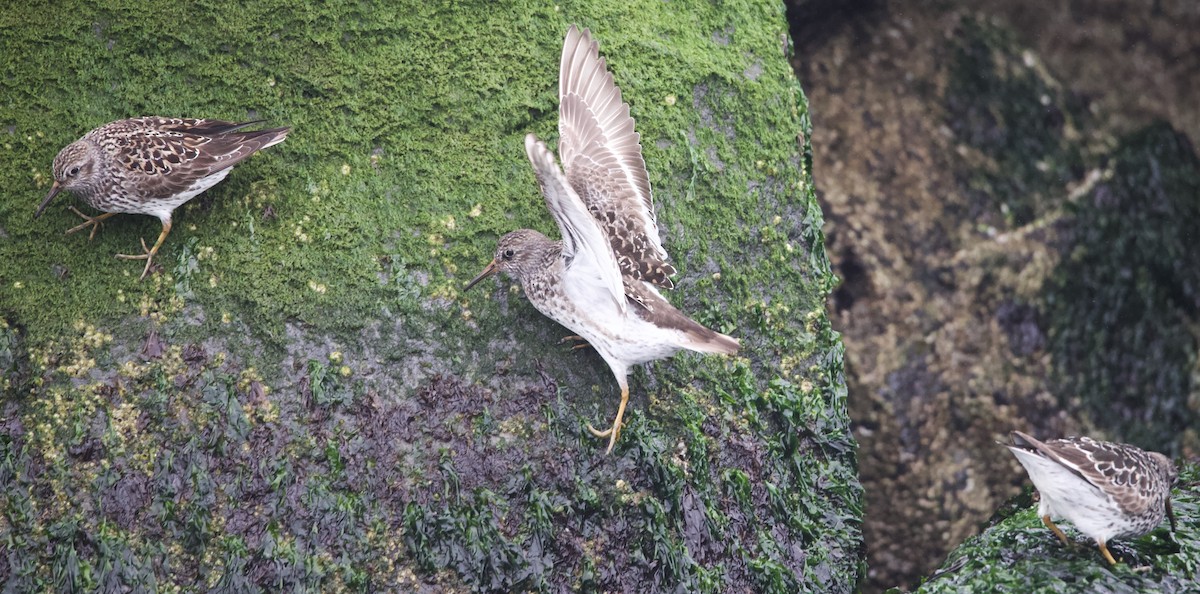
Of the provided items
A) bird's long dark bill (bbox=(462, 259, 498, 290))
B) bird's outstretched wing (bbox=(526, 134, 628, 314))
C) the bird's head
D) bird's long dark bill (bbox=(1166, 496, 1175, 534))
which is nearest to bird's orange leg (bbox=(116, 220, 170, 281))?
the bird's head

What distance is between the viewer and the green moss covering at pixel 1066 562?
16.3 feet

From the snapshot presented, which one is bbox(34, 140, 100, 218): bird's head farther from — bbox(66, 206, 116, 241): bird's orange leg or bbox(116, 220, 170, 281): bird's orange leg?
bbox(116, 220, 170, 281): bird's orange leg

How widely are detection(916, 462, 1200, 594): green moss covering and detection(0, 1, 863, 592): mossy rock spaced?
68 cm

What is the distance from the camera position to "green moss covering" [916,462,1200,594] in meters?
4.95

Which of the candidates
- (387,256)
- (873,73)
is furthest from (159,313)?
(873,73)

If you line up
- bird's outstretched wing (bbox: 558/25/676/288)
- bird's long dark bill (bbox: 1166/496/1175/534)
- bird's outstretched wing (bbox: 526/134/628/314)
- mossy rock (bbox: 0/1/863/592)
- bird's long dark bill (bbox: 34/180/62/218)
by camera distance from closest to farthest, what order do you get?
bird's outstretched wing (bbox: 526/134/628/314) < mossy rock (bbox: 0/1/863/592) < bird's long dark bill (bbox: 34/180/62/218) < bird's outstretched wing (bbox: 558/25/676/288) < bird's long dark bill (bbox: 1166/496/1175/534)

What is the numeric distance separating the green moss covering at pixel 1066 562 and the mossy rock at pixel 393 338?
0.68 meters

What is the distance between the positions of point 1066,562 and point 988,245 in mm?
2664

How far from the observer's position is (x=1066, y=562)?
203 inches

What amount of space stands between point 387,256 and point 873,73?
4.04 meters

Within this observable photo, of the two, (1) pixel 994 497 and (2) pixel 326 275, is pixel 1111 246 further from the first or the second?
(2) pixel 326 275

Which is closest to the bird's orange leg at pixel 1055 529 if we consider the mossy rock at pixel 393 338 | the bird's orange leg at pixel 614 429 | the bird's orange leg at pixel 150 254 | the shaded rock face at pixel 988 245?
the mossy rock at pixel 393 338

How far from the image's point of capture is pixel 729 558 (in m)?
4.89

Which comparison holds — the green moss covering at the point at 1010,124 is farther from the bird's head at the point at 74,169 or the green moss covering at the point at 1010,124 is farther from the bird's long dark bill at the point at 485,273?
the bird's head at the point at 74,169
